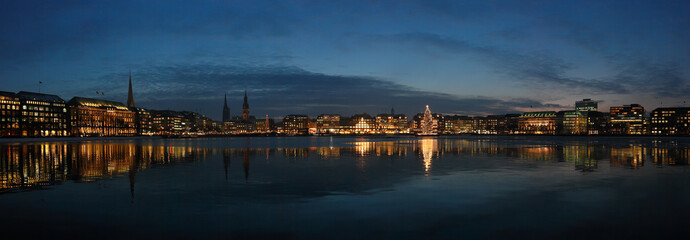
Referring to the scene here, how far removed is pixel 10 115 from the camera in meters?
138

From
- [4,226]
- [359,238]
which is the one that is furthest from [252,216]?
[4,226]

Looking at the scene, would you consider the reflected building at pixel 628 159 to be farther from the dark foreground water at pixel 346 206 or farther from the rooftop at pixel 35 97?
the rooftop at pixel 35 97

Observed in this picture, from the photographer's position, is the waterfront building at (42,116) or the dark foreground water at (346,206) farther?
the waterfront building at (42,116)

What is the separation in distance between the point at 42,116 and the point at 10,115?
1316 cm

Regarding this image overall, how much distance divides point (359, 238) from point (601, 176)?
53.7 feet

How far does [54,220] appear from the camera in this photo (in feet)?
35.3

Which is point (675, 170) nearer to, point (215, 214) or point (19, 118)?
point (215, 214)

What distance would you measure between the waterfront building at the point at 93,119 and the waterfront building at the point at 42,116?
26.3 feet

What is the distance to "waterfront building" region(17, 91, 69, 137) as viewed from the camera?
14050 centimetres

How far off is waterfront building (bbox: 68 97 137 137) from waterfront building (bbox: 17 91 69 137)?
8.00 meters

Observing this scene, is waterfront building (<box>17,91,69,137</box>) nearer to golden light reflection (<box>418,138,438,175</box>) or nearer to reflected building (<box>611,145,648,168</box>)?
golden light reflection (<box>418,138,438,175</box>)

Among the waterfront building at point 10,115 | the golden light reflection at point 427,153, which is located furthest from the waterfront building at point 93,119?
the golden light reflection at point 427,153

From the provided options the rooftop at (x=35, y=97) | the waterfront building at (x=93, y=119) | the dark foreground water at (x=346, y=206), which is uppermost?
the rooftop at (x=35, y=97)

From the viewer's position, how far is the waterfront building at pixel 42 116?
140500mm
